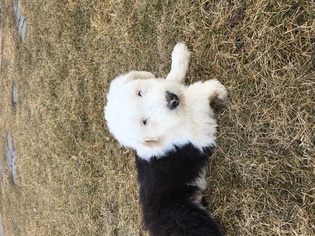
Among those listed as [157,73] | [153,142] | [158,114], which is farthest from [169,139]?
[157,73]

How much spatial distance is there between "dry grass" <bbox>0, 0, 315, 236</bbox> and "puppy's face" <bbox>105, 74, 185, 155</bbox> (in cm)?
55

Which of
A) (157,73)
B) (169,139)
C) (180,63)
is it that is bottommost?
(169,139)

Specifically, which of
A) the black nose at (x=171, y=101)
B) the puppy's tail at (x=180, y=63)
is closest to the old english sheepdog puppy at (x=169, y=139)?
the black nose at (x=171, y=101)

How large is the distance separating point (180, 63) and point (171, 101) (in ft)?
2.26

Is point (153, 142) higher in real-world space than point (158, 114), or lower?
lower

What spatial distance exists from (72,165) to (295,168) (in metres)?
3.16

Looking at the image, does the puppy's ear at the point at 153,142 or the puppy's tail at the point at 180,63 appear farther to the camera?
the puppy's tail at the point at 180,63

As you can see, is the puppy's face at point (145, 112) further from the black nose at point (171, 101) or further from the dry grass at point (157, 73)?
the dry grass at point (157, 73)

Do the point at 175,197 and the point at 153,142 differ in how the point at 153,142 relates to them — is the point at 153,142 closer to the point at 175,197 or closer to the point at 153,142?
the point at 153,142

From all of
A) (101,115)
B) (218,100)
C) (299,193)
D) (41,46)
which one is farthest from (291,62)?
(41,46)

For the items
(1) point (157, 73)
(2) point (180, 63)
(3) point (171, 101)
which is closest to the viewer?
(3) point (171, 101)

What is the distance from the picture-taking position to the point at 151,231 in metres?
2.98

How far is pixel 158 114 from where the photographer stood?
108 inches

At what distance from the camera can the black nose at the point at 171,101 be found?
2.75 meters
